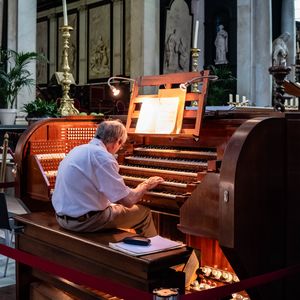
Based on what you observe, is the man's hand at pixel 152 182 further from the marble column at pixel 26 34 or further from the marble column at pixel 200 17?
the marble column at pixel 200 17

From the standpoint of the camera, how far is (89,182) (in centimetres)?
418

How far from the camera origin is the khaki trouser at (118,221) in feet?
14.0

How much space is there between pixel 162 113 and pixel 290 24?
1485cm

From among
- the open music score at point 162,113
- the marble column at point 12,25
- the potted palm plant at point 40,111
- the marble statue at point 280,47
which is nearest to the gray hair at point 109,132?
the open music score at point 162,113

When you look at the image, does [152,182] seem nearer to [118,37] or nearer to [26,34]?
[26,34]

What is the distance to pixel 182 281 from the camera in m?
3.69

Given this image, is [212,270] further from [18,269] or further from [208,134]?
[18,269]

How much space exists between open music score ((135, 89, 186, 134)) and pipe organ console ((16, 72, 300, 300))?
2.8 inches

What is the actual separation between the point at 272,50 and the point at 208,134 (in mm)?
12766

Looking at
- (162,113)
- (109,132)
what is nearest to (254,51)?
(162,113)

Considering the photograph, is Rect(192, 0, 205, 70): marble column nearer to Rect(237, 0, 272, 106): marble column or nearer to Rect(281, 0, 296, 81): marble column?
Rect(281, 0, 296, 81): marble column

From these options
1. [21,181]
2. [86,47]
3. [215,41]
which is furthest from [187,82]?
[86,47]

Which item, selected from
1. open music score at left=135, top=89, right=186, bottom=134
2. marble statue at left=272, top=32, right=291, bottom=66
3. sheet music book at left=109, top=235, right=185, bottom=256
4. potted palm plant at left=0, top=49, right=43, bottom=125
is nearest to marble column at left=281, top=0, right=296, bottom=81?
marble statue at left=272, top=32, right=291, bottom=66

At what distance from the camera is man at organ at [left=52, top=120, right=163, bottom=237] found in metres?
4.15
